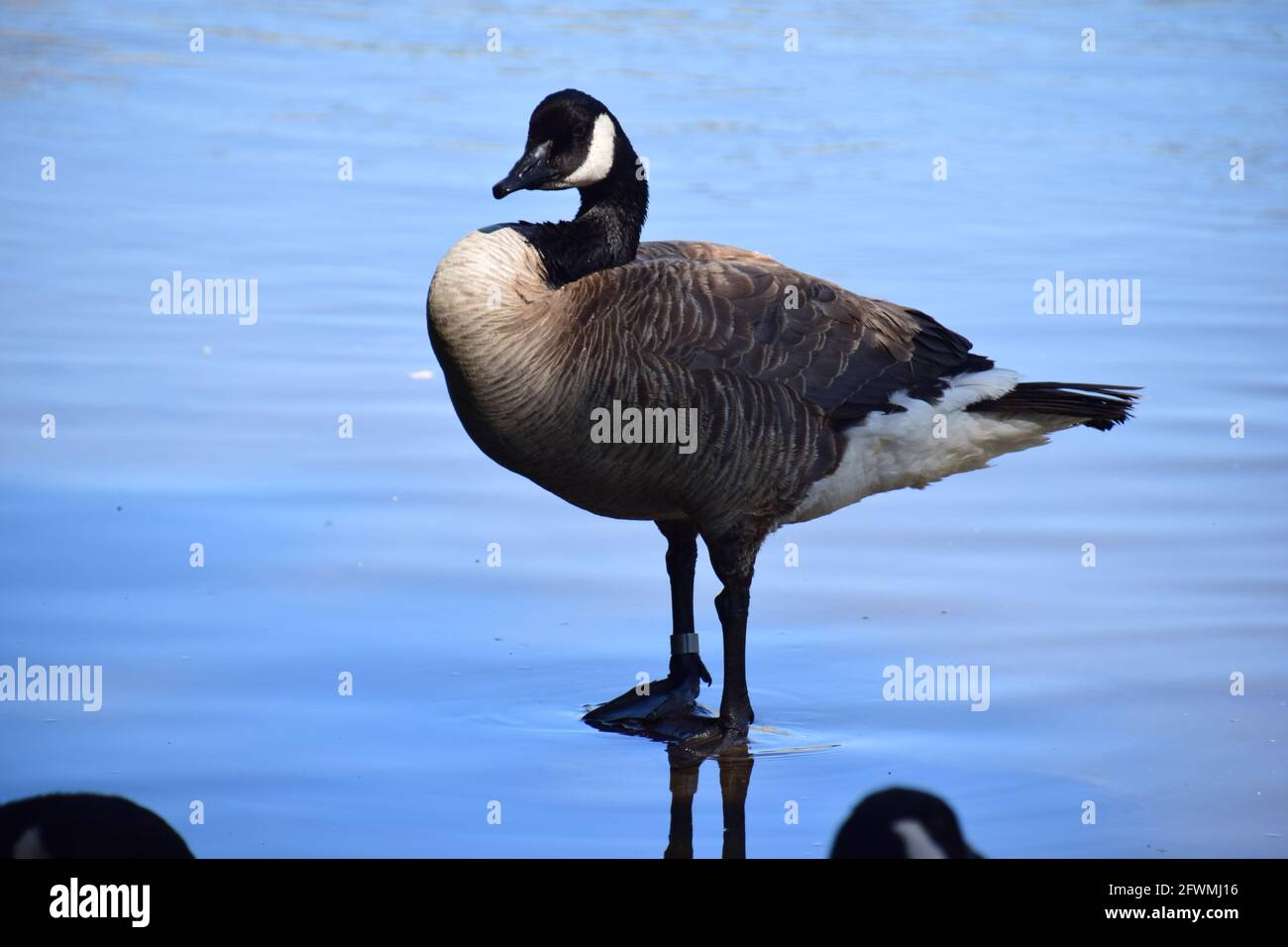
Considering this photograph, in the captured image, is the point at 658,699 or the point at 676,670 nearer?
the point at 658,699

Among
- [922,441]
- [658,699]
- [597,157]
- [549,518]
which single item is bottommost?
[658,699]

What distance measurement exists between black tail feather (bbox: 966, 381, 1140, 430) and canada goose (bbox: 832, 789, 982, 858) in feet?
13.6

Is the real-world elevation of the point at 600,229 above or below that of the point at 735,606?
above

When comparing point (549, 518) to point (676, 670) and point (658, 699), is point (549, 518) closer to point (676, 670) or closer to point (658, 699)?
point (676, 670)

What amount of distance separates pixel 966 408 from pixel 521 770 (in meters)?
2.41

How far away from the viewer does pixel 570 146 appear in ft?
24.6

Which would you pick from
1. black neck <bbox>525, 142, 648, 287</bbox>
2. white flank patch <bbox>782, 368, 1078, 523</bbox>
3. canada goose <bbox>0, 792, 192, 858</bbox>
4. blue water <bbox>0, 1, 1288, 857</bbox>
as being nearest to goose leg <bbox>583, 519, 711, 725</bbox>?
blue water <bbox>0, 1, 1288, 857</bbox>

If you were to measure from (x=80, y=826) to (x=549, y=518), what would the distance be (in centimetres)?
607

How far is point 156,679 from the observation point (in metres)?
7.42

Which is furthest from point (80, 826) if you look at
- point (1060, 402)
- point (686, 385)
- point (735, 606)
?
point (1060, 402)

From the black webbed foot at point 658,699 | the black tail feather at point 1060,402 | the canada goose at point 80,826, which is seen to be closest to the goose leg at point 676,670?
the black webbed foot at point 658,699

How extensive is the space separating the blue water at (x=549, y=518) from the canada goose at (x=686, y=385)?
0.77 m

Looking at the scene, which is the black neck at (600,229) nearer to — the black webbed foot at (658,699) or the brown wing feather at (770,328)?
the brown wing feather at (770,328)
